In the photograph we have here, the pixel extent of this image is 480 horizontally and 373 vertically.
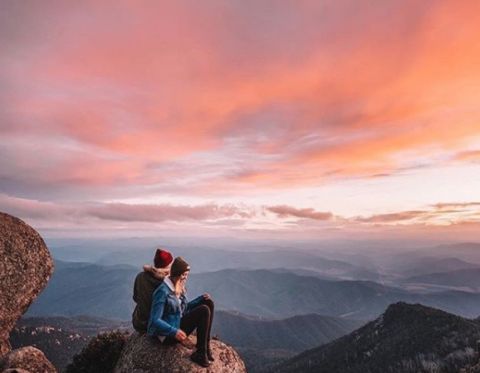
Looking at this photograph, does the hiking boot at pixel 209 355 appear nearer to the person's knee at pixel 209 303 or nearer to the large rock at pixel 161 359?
the large rock at pixel 161 359

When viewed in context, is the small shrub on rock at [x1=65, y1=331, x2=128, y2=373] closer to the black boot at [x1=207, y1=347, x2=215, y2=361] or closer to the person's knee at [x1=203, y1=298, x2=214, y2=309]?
the black boot at [x1=207, y1=347, x2=215, y2=361]

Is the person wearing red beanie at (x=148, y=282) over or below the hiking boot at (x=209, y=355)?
over

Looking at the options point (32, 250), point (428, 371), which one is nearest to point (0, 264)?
point (32, 250)

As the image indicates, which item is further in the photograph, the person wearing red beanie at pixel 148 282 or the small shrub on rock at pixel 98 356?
the small shrub on rock at pixel 98 356

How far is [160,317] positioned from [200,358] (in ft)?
7.19

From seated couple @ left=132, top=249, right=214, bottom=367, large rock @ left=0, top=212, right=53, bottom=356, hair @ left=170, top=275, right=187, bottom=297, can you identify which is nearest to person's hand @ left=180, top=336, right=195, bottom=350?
seated couple @ left=132, top=249, right=214, bottom=367

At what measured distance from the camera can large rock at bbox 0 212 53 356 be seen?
23.9 m

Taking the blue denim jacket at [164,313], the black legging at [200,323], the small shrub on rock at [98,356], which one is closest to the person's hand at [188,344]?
the black legging at [200,323]

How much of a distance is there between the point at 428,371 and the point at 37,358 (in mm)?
188517

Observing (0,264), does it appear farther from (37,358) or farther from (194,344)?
(194,344)

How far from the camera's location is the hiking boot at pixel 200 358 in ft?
46.3

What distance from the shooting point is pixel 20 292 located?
2472 cm

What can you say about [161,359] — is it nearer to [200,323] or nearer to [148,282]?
[200,323]

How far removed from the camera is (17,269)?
24469 mm
